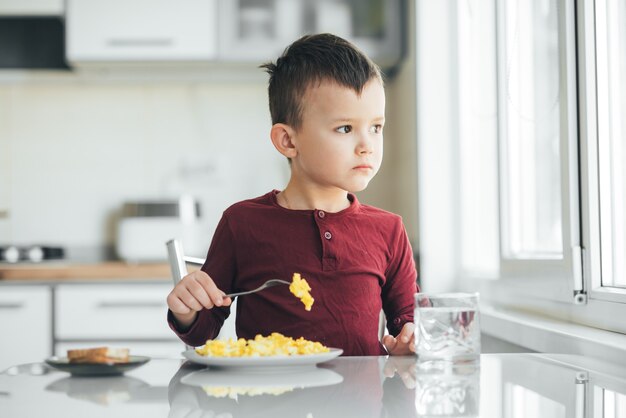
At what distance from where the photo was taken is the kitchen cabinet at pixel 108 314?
257 cm

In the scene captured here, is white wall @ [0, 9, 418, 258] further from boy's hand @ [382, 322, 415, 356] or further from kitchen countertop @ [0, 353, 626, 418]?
kitchen countertop @ [0, 353, 626, 418]

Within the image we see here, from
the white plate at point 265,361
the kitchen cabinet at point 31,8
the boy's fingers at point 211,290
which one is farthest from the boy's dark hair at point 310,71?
the kitchen cabinet at point 31,8

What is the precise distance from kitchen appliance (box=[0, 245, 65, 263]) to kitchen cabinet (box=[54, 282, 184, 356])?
0.35 meters

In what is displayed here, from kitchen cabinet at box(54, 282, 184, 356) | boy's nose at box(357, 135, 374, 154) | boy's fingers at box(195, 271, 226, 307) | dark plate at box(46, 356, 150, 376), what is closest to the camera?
dark plate at box(46, 356, 150, 376)

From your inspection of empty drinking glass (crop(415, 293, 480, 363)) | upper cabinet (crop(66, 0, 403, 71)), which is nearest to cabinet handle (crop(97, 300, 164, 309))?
upper cabinet (crop(66, 0, 403, 71))

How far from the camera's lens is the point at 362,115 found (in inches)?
44.2

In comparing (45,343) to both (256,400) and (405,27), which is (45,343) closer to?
(405,27)

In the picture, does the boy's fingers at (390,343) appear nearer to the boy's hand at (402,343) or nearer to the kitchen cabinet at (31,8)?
the boy's hand at (402,343)

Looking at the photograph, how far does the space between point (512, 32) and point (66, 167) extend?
6.43 ft

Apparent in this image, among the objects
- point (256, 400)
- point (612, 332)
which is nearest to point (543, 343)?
point (612, 332)

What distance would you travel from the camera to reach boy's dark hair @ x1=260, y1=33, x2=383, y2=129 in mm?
1159

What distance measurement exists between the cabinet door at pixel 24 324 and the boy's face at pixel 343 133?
1714 millimetres

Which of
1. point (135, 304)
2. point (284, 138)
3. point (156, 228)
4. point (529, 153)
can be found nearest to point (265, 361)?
point (284, 138)

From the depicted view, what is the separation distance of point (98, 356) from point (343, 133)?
51 centimetres
